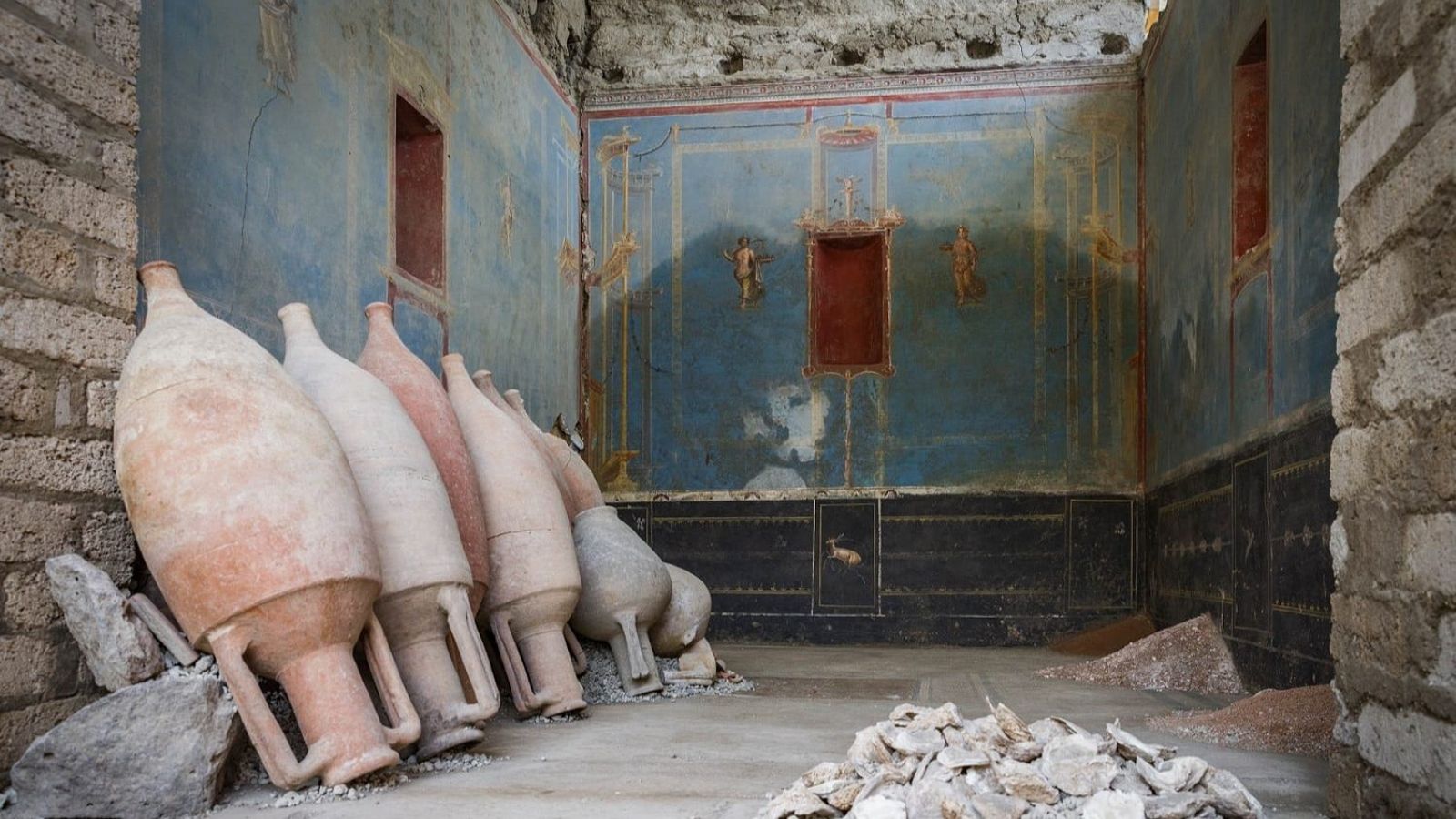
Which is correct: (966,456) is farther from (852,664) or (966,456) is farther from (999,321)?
(852,664)

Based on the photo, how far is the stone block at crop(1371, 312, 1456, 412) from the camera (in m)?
2.62

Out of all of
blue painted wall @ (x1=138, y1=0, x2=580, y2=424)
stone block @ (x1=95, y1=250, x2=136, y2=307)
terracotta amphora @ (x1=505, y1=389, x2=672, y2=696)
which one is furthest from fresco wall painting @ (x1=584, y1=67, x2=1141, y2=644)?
stone block @ (x1=95, y1=250, x2=136, y2=307)

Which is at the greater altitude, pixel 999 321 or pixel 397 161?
pixel 397 161

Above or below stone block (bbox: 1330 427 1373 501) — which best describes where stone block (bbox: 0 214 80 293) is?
above

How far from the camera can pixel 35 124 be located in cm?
376

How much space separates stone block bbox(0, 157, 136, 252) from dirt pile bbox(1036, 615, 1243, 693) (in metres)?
5.50

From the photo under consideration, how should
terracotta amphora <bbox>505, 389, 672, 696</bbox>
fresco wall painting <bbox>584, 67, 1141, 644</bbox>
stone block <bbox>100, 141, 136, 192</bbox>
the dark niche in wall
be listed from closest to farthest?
stone block <bbox>100, 141, 136, 192</bbox> < terracotta amphora <bbox>505, 389, 672, 696</bbox> < the dark niche in wall < fresco wall painting <bbox>584, 67, 1141, 644</bbox>

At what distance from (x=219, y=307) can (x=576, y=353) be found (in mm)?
5239

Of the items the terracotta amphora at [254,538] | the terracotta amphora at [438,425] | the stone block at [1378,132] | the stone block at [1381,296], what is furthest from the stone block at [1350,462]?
the terracotta amphora at [438,425]

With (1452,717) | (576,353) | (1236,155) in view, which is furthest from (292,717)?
(576,353)

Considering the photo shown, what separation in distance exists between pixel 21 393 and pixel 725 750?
266cm

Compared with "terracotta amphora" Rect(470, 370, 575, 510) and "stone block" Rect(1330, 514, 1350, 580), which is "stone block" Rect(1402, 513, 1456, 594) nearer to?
"stone block" Rect(1330, 514, 1350, 580)

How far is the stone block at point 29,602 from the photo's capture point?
3600 millimetres

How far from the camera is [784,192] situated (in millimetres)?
10352
